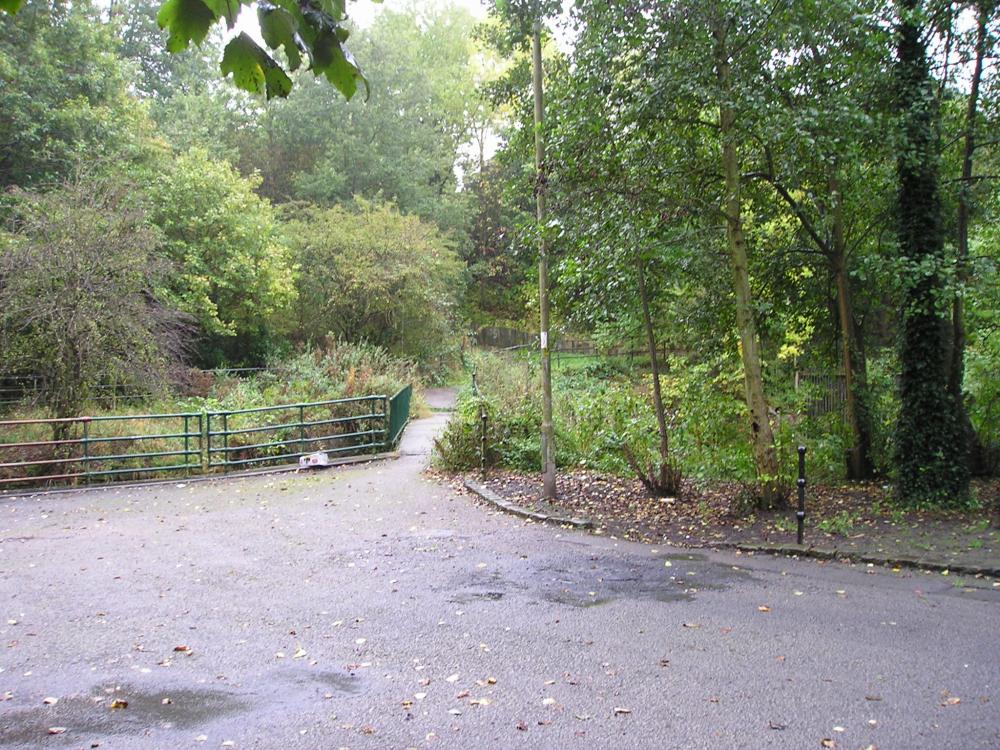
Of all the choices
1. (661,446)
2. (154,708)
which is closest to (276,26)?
(154,708)

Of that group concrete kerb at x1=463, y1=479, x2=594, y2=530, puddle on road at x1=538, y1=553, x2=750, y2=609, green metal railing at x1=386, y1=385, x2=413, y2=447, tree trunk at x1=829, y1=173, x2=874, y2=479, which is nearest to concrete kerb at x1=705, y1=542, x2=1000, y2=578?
puddle on road at x1=538, y1=553, x2=750, y2=609

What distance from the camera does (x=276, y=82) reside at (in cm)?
295

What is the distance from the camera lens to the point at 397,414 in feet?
64.6

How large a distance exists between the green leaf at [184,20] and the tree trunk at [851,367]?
11.2 metres

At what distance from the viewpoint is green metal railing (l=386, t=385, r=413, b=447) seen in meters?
18.5

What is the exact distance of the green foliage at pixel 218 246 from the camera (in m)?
26.4

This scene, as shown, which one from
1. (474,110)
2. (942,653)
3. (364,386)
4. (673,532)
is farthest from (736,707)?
(474,110)

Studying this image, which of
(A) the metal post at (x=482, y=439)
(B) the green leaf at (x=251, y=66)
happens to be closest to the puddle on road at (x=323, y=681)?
(B) the green leaf at (x=251, y=66)

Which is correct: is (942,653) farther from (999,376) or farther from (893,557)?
(999,376)

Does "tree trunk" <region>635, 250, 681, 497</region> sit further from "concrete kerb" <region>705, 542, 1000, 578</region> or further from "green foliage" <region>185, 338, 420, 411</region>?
"green foliage" <region>185, 338, 420, 411</region>

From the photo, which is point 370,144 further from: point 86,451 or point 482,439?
point 482,439

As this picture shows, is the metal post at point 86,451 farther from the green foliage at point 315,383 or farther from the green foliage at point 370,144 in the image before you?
the green foliage at point 370,144

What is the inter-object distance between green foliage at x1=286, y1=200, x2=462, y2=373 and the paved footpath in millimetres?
21708

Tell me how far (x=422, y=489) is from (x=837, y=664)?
931cm
